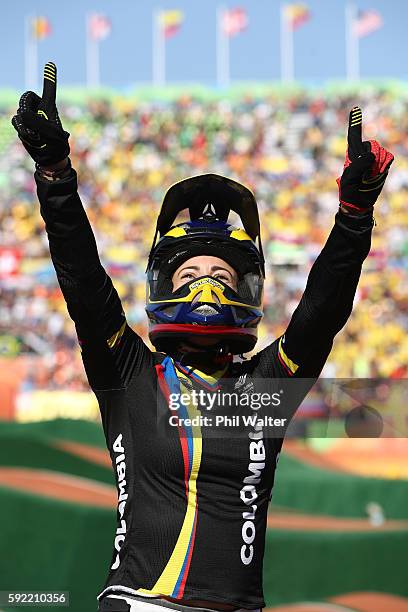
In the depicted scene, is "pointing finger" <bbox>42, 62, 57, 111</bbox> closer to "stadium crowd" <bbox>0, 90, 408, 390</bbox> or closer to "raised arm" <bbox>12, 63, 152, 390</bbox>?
"raised arm" <bbox>12, 63, 152, 390</bbox>

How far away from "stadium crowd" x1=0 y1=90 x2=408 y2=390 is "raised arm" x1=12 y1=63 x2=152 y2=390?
12.2 meters

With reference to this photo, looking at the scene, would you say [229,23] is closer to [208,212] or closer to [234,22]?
[234,22]

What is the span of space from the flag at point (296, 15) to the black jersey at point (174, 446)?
3265 cm

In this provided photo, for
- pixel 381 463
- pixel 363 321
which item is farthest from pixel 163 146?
pixel 381 463

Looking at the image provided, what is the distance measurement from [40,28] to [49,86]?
108 ft

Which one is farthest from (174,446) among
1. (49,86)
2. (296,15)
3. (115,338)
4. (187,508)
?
(296,15)

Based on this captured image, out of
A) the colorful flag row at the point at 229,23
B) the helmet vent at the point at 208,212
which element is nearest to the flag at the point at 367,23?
the colorful flag row at the point at 229,23

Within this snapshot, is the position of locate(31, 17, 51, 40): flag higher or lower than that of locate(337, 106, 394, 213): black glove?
higher

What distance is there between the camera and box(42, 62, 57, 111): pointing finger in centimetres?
260

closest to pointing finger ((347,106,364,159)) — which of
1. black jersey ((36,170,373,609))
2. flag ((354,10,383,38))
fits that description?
black jersey ((36,170,373,609))

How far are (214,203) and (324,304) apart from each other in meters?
0.66

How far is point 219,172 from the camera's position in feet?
81.3

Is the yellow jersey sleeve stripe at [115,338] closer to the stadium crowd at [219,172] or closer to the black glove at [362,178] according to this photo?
the black glove at [362,178]

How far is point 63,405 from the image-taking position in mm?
14289
